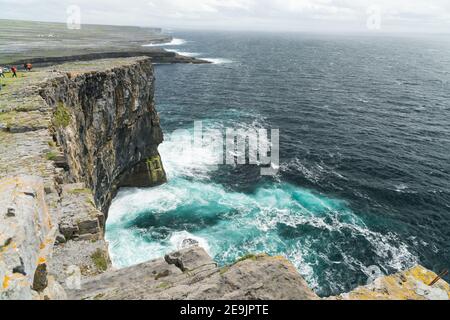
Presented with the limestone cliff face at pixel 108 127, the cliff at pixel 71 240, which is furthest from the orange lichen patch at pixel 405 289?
the limestone cliff face at pixel 108 127

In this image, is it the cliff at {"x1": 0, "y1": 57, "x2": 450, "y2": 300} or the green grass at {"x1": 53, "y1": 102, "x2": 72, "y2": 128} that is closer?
the cliff at {"x1": 0, "y1": 57, "x2": 450, "y2": 300}

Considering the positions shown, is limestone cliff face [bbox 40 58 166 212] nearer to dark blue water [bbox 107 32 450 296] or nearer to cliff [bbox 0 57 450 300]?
cliff [bbox 0 57 450 300]

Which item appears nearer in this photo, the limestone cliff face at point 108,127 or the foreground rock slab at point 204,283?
the foreground rock slab at point 204,283

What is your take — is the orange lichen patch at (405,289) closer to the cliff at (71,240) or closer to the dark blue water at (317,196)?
the cliff at (71,240)

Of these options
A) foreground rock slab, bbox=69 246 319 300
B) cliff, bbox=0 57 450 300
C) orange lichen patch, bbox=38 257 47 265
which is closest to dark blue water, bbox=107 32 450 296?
cliff, bbox=0 57 450 300

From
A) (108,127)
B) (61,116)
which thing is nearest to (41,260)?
(61,116)

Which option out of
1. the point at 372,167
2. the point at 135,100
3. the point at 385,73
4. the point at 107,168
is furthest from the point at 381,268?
the point at 385,73

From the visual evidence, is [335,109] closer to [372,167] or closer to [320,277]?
[372,167]
